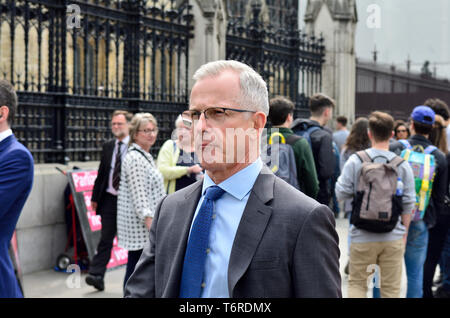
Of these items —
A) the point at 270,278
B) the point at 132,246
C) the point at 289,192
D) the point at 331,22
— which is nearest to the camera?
the point at 270,278

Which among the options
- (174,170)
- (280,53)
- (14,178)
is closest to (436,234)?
(174,170)

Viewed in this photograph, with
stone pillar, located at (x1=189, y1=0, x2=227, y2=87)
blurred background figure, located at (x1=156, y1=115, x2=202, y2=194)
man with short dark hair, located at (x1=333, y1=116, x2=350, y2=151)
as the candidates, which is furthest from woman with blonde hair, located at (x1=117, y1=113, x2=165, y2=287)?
man with short dark hair, located at (x1=333, y1=116, x2=350, y2=151)

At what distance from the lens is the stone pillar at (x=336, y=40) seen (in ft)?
50.0

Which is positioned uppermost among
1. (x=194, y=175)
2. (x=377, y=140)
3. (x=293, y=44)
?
(x=293, y=44)

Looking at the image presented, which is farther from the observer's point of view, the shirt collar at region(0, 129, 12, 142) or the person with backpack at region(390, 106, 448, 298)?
the person with backpack at region(390, 106, 448, 298)

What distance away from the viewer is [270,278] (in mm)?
1912

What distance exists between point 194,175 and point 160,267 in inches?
182

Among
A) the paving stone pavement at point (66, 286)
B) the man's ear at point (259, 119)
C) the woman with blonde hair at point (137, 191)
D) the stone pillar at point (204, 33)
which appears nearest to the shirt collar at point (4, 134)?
the man's ear at point (259, 119)

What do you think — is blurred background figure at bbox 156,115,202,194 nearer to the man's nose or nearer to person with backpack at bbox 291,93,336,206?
person with backpack at bbox 291,93,336,206

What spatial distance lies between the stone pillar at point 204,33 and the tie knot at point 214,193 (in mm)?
8578

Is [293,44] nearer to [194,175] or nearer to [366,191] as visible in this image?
[194,175]

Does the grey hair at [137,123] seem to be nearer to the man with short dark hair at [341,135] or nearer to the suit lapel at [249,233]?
the suit lapel at [249,233]

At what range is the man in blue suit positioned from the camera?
3.47m

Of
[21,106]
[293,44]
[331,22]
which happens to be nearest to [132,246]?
[21,106]
